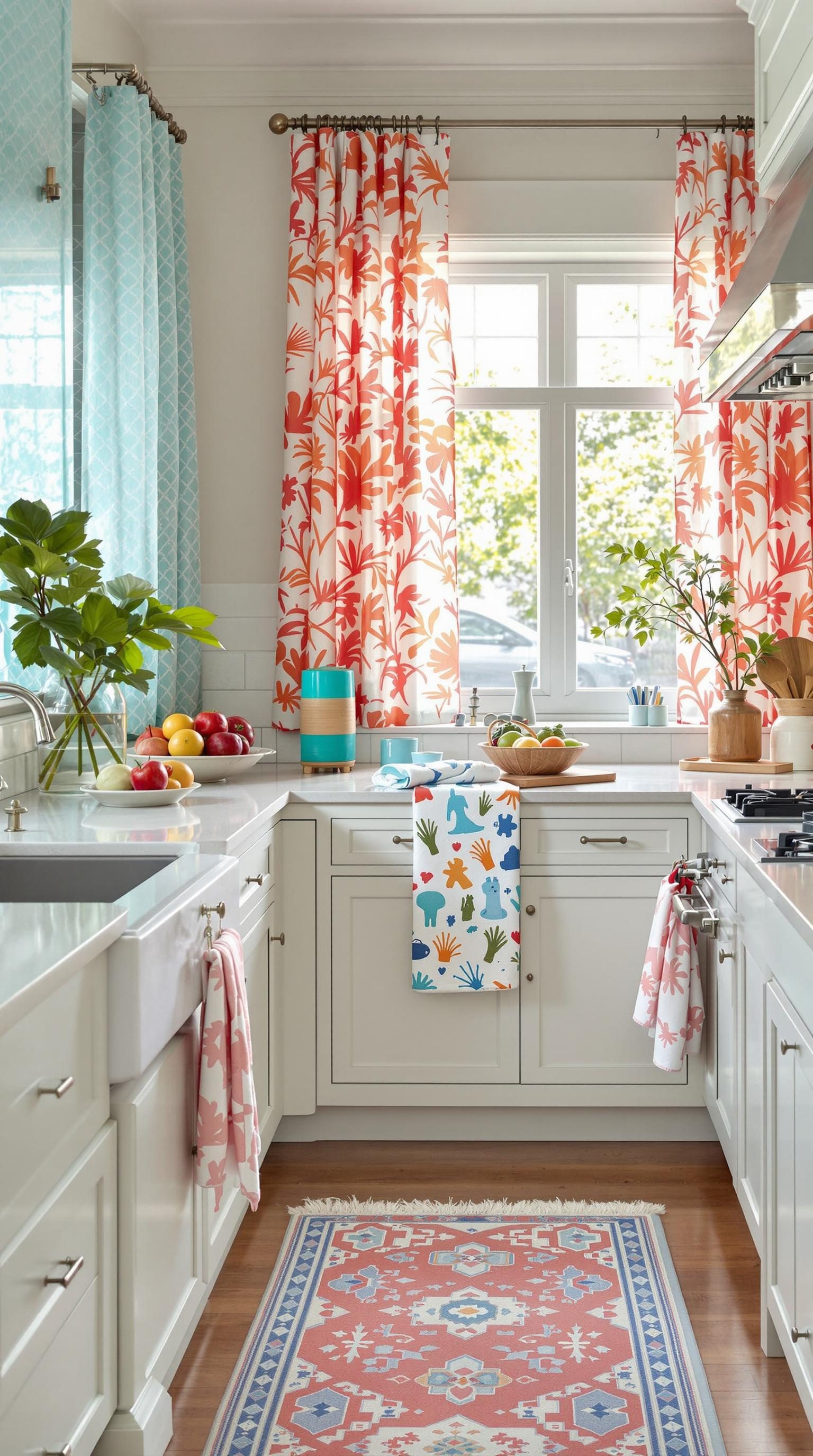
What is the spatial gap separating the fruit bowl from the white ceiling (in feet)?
6.78

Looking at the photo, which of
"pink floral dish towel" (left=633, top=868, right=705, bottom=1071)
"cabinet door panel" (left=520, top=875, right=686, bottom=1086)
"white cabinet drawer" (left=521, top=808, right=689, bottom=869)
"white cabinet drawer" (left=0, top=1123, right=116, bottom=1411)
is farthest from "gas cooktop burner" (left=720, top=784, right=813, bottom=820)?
"white cabinet drawer" (left=0, top=1123, right=116, bottom=1411)

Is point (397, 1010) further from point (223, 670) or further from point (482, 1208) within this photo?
point (223, 670)

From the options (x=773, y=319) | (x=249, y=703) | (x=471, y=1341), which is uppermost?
(x=773, y=319)

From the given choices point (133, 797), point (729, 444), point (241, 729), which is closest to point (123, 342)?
point (241, 729)

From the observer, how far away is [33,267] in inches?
104

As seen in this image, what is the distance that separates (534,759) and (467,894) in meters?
0.42

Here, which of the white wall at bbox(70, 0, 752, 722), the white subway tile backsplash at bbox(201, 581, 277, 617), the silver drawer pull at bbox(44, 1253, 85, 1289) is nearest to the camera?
the silver drawer pull at bbox(44, 1253, 85, 1289)

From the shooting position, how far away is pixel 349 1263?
2518mm

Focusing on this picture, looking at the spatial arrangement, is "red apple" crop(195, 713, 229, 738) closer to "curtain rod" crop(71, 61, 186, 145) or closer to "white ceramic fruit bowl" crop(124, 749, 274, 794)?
"white ceramic fruit bowl" crop(124, 749, 274, 794)

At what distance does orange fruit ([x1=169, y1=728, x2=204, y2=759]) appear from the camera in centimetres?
301

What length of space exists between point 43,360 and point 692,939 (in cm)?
190

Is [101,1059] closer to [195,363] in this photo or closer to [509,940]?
[509,940]

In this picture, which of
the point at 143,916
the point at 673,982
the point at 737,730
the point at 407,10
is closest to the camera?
the point at 143,916

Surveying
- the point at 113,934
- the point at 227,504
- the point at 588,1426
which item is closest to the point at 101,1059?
the point at 113,934
